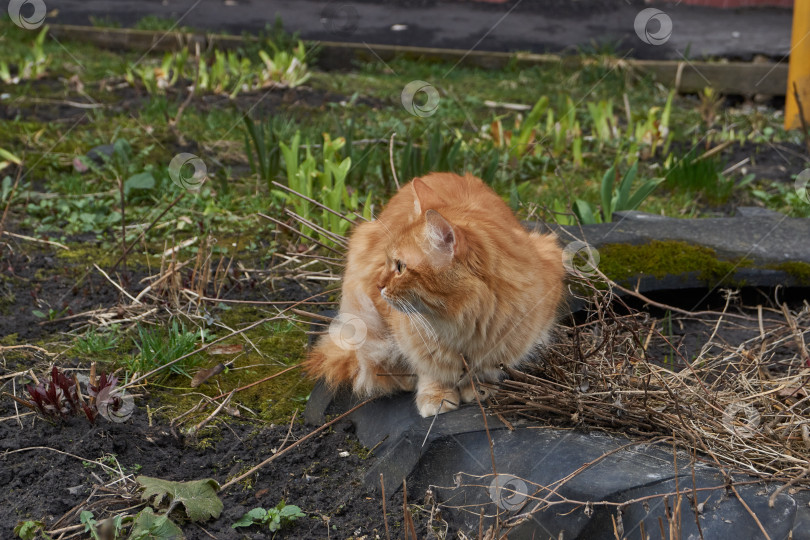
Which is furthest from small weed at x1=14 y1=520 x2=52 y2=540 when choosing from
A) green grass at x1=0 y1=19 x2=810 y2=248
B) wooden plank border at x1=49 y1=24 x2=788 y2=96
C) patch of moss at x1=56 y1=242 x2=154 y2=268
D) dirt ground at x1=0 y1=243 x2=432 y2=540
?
wooden plank border at x1=49 y1=24 x2=788 y2=96

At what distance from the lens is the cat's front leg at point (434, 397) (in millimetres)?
2629

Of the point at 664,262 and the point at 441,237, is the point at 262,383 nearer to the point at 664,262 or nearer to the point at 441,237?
the point at 441,237

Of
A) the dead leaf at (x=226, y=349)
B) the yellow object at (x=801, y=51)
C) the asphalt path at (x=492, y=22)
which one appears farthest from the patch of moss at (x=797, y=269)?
the asphalt path at (x=492, y=22)

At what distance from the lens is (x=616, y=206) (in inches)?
163

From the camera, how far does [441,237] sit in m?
2.30

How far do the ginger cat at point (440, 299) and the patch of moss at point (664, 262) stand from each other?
0.64 m

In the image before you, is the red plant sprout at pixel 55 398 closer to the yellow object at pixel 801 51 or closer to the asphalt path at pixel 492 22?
the yellow object at pixel 801 51

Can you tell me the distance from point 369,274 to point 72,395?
108 centimetres

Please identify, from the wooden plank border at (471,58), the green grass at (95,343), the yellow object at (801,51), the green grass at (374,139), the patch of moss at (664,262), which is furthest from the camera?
the wooden plank border at (471,58)

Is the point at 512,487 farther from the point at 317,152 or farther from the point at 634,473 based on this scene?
the point at 317,152

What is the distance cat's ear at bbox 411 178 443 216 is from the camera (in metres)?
2.59

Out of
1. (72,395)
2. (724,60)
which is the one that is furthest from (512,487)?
(724,60)

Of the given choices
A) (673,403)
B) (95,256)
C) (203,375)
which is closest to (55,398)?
(203,375)

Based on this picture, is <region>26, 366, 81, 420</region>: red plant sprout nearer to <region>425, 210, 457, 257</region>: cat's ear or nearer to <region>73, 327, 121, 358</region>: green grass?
<region>73, 327, 121, 358</region>: green grass
